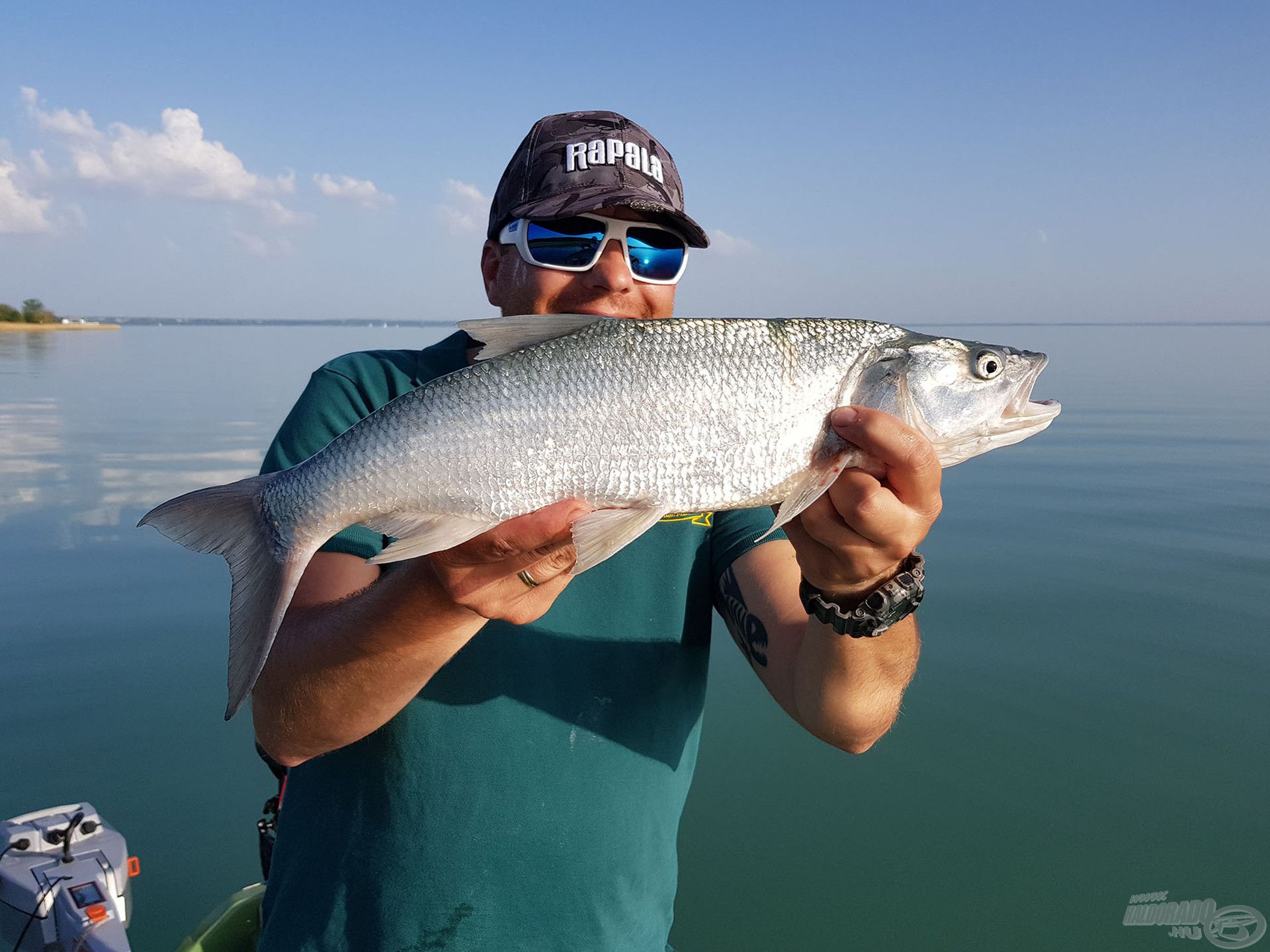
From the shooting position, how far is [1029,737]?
6059 mm

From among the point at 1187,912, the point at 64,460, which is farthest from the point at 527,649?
the point at 64,460

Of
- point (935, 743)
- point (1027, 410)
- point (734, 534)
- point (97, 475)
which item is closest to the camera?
point (1027, 410)

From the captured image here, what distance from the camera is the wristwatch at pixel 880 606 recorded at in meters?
2.29

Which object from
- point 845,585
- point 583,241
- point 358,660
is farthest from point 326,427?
point 845,585

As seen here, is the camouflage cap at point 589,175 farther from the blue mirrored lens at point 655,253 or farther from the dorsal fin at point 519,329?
the dorsal fin at point 519,329

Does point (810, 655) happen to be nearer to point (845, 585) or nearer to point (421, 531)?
point (845, 585)

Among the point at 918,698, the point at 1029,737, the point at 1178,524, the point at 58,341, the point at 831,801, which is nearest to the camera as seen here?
the point at 831,801

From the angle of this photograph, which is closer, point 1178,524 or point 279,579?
point 279,579

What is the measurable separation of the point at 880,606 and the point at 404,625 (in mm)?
1263

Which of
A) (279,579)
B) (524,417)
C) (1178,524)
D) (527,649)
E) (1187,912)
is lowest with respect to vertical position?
(1187,912)

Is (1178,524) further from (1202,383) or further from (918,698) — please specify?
(1202,383)

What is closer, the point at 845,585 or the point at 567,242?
the point at 845,585

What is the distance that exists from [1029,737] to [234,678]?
5730mm

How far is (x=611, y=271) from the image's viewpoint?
3.19 metres
